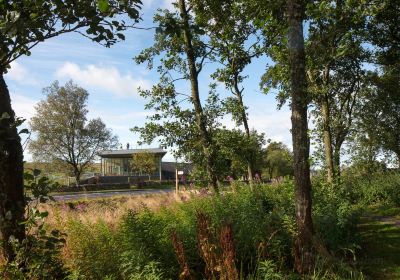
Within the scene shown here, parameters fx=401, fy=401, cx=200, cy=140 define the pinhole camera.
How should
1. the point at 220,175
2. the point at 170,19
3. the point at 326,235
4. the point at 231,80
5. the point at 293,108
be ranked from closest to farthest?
the point at 170,19 → the point at 293,108 → the point at 326,235 → the point at 220,175 → the point at 231,80

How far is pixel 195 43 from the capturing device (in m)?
15.0

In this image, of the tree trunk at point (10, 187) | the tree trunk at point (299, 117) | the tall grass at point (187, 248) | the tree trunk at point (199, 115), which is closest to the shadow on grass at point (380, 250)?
the tall grass at point (187, 248)

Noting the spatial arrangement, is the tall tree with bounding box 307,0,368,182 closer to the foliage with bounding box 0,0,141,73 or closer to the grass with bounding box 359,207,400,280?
the grass with bounding box 359,207,400,280

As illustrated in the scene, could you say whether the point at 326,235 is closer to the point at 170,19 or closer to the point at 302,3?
the point at 302,3

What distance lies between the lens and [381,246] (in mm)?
9852

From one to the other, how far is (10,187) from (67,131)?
174ft

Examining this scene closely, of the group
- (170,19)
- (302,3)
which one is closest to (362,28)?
(302,3)

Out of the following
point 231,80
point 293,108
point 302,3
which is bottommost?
point 293,108

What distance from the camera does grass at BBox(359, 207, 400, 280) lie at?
7757 mm

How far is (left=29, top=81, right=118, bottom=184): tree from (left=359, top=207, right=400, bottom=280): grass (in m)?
47.1

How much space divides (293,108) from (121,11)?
3527 millimetres

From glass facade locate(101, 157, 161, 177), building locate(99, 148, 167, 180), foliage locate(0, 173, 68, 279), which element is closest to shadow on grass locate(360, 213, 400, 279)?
foliage locate(0, 173, 68, 279)

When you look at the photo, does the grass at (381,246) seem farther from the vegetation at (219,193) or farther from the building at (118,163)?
the building at (118,163)

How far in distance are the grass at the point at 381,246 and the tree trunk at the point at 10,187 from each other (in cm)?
606
